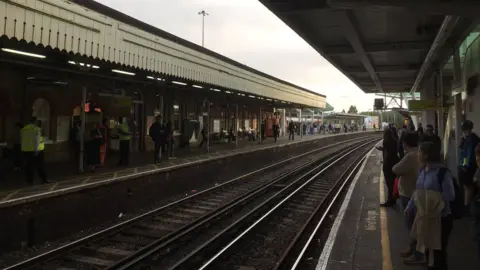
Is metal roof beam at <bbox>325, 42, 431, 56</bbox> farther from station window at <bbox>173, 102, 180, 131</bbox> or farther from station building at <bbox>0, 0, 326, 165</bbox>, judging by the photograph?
station window at <bbox>173, 102, 180, 131</bbox>

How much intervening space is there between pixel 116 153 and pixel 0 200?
802cm

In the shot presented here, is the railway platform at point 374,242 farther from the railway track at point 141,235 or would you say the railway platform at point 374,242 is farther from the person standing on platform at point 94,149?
the person standing on platform at point 94,149

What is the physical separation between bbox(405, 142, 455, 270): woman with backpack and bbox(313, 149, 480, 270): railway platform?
26.0 inches

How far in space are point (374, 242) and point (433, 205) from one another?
2.20 metres

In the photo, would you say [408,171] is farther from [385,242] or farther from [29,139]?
[29,139]

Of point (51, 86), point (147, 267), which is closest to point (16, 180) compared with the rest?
point (51, 86)

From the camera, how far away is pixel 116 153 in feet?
47.1

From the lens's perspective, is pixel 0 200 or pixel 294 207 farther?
Result: pixel 294 207

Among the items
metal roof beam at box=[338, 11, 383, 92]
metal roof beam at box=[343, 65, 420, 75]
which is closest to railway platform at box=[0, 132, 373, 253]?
metal roof beam at box=[338, 11, 383, 92]

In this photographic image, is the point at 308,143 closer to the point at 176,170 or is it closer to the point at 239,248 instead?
the point at 176,170

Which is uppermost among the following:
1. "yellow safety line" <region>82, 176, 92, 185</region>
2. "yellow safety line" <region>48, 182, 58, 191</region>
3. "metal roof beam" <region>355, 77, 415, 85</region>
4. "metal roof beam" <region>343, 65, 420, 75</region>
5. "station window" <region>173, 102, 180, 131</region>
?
"metal roof beam" <region>355, 77, 415, 85</region>

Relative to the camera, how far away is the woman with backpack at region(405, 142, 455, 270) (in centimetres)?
411

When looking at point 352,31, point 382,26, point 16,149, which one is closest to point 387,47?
point 382,26

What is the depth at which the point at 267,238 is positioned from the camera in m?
7.62
